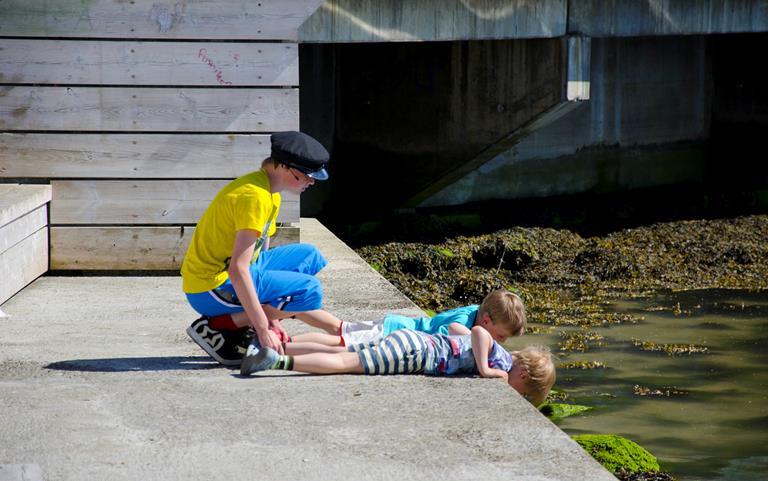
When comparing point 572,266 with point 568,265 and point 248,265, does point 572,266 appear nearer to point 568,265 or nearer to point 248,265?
point 568,265

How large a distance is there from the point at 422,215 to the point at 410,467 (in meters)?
7.93

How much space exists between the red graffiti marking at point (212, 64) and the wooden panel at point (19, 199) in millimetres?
1232

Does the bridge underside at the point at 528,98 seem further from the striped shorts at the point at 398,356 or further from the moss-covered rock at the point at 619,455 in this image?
the moss-covered rock at the point at 619,455

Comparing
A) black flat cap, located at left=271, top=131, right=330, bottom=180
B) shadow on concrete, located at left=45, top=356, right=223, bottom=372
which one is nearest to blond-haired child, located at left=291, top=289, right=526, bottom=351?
shadow on concrete, located at left=45, top=356, right=223, bottom=372

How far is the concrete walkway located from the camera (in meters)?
3.83

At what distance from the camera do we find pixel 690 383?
23.7 feet

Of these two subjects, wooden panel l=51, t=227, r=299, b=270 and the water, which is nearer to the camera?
the water

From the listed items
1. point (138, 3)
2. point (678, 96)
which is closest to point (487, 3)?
point (138, 3)

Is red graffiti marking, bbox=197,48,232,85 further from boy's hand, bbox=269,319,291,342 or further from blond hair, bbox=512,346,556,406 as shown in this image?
blond hair, bbox=512,346,556,406

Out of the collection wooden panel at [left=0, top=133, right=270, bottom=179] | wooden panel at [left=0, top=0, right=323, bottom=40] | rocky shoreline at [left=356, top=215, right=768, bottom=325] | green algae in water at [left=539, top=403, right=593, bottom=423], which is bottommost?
green algae in water at [left=539, top=403, right=593, bottom=423]

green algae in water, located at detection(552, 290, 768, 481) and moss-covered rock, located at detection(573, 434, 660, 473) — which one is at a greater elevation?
moss-covered rock, located at detection(573, 434, 660, 473)

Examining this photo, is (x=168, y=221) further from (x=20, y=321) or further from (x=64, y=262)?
(x=20, y=321)

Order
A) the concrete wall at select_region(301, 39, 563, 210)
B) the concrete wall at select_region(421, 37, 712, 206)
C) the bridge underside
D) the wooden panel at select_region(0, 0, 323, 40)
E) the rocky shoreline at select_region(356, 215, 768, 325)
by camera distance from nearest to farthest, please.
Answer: the wooden panel at select_region(0, 0, 323, 40) → the bridge underside → the rocky shoreline at select_region(356, 215, 768, 325) → the concrete wall at select_region(301, 39, 563, 210) → the concrete wall at select_region(421, 37, 712, 206)

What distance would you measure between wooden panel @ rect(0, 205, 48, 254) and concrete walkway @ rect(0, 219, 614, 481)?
0.74 m
